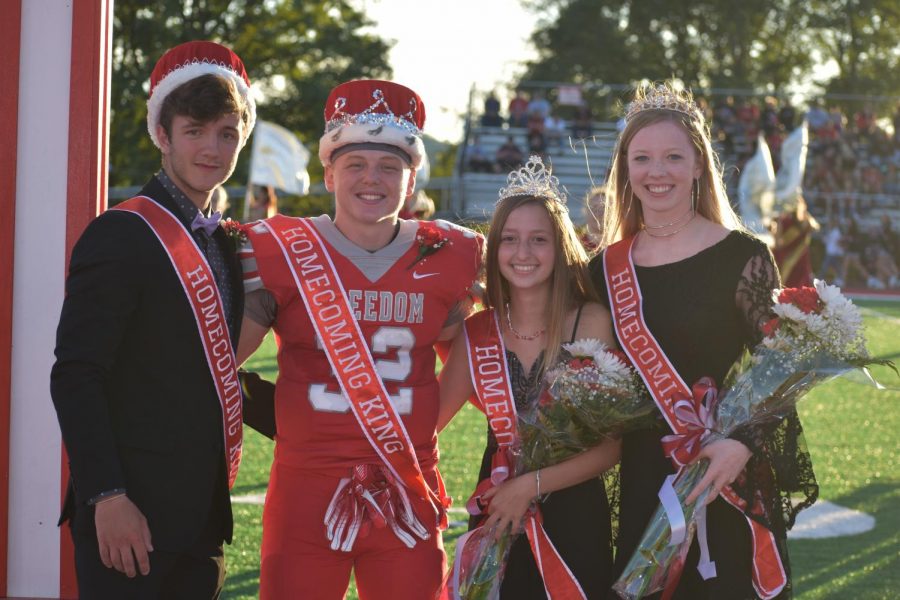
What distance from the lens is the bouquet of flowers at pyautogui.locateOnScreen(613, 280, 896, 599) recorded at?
2.85 meters

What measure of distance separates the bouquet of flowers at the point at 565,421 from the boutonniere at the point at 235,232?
2.75 ft

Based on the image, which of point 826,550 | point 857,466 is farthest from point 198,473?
point 857,466

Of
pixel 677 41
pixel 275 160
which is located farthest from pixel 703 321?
pixel 677 41

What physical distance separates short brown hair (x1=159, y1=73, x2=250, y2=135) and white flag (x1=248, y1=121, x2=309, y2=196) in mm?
13309

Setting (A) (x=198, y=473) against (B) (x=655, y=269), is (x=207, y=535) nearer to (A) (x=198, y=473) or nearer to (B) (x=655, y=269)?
(A) (x=198, y=473)

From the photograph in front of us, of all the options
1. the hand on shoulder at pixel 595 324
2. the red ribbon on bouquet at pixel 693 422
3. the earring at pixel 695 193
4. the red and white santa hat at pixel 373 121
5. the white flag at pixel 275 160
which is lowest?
the red ribbon on bouquet at pixel 693 422

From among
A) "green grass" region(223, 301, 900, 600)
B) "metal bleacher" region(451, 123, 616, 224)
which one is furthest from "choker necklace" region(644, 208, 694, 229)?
"metal bleacher" region(451, 123, 616, 224)

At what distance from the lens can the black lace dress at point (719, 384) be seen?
119 inches

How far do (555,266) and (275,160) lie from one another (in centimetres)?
1348

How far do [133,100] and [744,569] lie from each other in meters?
28.9

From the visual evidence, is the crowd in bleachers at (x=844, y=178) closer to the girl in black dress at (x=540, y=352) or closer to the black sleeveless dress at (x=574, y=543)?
the girl in black dress at (x=540, y=352)

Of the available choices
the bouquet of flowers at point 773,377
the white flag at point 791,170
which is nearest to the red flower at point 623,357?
the bouquet of flowers at point 773,377

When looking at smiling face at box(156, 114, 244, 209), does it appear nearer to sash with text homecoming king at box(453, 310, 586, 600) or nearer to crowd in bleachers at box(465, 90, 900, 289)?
sash with text homecoming king at box(453, 310, 586, 600)

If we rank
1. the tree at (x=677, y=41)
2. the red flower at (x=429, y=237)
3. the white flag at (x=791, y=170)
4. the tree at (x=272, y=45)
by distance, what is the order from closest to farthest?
the red flower at (x=429, y=237) < the white flag at (x=791, y=170) < the tree at (x=272, y=45) < the tree at (x=677, y=41)
